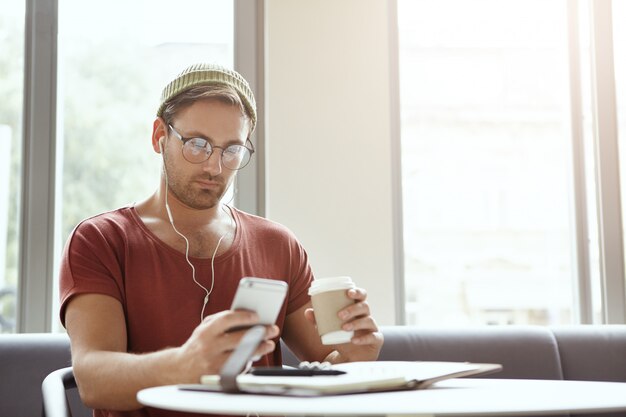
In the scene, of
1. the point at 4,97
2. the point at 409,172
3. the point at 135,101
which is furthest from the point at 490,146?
the point at 4,97

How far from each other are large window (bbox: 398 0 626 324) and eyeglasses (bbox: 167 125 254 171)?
4.69ft

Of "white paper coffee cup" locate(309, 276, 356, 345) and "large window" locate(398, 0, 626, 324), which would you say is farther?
"large window" locate(398, 0, 626, 324)

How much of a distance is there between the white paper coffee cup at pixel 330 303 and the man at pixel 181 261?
0.16 ft

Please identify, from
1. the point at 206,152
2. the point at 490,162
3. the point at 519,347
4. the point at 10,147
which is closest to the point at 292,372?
the point at 206,152

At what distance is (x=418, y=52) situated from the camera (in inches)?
127

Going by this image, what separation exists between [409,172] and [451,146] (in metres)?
0.26

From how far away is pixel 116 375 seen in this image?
140 centimetres

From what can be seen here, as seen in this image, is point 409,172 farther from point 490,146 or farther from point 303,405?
point 303,405

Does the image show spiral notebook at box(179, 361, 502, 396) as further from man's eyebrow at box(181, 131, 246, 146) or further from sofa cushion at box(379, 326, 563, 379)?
sofa cushion at box(379, 326, 563, 379)

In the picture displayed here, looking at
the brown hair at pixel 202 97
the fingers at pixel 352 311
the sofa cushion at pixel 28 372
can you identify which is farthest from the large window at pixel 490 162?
the fingers at pixel 352 311

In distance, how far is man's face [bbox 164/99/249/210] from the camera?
1795mm

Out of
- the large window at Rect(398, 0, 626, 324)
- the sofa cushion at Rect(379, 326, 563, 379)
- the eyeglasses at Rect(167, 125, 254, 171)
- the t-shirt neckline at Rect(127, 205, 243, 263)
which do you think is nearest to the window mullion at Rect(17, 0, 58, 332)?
the t-shirt neckline at Rect(127, 205, 243, 263)

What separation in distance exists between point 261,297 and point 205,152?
2.65 ft

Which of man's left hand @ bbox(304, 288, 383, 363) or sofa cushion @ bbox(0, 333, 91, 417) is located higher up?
man's left hand @ bbox(304, 288, 383, 363)
